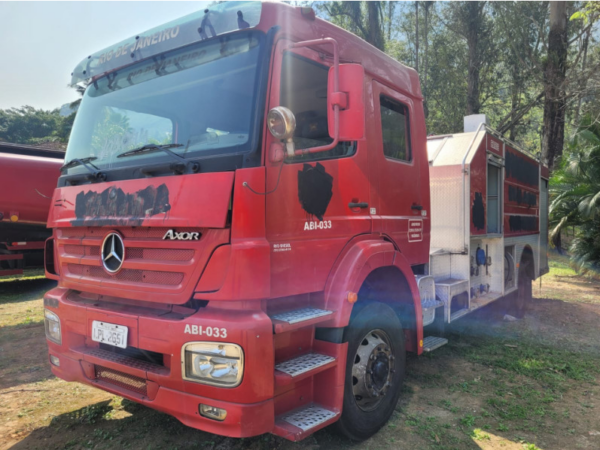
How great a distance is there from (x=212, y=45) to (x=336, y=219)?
135 cm

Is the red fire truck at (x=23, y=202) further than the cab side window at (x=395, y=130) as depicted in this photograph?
Yes

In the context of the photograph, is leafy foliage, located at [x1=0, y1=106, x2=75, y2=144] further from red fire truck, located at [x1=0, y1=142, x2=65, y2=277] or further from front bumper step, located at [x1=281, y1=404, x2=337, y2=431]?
front bumper step, located at [x1=281, y1=404, x2=337, y2=431]

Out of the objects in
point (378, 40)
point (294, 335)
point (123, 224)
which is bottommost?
point (294, 335)

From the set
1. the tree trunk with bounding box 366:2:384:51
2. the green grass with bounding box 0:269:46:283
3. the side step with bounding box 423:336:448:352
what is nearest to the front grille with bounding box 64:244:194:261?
the side step with bounding box 423:336:448:352

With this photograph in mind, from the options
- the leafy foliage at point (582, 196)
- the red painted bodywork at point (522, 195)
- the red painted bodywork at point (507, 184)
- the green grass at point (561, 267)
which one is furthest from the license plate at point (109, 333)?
A: the green grass at point (561, 267)

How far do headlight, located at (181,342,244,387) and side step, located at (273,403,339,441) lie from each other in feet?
1.38

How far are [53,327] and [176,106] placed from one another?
1803mm

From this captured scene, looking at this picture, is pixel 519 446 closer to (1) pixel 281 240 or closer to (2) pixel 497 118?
(1) pixel 281 240

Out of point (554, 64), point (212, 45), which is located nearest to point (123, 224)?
point (212, 45)

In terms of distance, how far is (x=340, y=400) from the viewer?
2783mm

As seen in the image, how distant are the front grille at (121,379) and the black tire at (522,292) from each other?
6.20 meters

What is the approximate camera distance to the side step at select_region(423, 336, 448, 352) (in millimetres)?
4074

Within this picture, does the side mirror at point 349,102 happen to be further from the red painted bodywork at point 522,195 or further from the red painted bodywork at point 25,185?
the red painted bodywork at point 25,185

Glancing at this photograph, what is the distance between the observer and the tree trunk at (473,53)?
18984 millimetres
